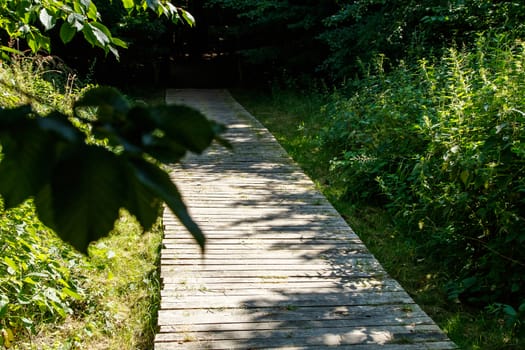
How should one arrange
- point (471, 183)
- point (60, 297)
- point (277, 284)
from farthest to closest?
1. point (471, 183)
2. point (277, 284)
3. point (60, 297)

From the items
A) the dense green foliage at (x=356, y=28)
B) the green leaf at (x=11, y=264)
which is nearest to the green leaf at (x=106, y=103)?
the green leaf at (x=11, y=264)

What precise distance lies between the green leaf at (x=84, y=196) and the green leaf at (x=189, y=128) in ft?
0.23

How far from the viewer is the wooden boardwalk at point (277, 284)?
322 centimetres

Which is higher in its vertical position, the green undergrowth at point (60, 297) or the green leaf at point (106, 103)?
the green leaf at point (106, 103)

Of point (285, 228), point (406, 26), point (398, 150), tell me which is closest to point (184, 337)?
point (285, 228)

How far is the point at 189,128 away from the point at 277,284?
11.1ft

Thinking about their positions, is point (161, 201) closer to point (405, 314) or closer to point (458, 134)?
point (405, 314)

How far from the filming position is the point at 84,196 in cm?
57

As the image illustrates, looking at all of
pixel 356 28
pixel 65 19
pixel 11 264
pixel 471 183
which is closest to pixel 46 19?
pixel 65 19

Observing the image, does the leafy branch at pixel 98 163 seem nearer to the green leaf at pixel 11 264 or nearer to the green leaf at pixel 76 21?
the green leaf at pixel 76 21

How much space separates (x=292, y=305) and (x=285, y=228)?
140cm

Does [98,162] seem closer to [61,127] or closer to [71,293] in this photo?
[61,127]

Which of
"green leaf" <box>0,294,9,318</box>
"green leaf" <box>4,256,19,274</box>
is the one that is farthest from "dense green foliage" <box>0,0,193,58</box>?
"green leaf" <box>0,294,9,318</box>

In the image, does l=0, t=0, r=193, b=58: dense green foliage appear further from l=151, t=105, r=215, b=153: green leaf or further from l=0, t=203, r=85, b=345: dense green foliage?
l=151, t=105, r=215, b=153: green leaf
